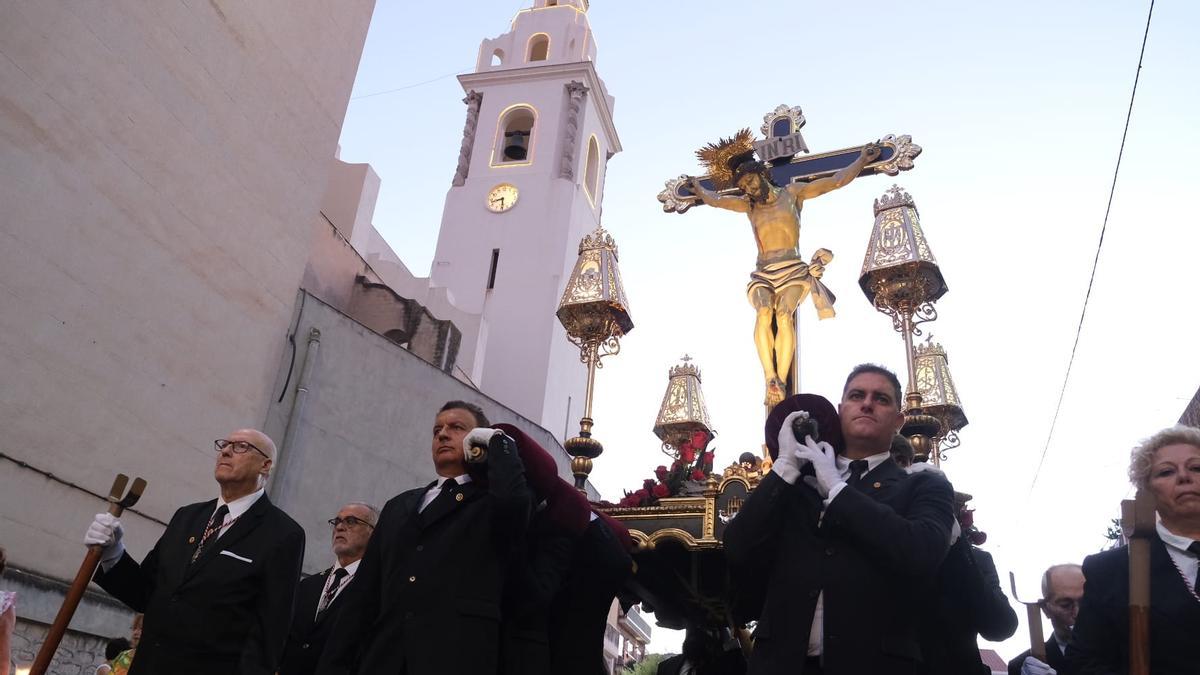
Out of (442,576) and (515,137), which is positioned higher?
(515,137)

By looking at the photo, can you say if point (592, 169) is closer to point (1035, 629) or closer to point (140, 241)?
point (140, 241)

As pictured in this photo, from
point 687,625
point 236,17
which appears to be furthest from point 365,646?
point 236,17

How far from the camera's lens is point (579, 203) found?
29.6 metres

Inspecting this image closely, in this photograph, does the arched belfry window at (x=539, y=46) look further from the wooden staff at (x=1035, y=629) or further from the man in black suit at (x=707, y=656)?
the wooden staff at (x=1035, y=629)

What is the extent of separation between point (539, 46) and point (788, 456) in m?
33.2

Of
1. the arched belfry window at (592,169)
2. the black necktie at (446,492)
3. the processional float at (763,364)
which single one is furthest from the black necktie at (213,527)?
the arched belfry window at (592,169)

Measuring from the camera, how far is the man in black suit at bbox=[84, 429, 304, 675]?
153 inches

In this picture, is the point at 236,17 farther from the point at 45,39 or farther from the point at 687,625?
the point at 687,625

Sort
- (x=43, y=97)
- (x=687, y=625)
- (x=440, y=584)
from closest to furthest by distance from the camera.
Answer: (x=440, y=584) < (x=687, y=625) < (x=43, y=97)

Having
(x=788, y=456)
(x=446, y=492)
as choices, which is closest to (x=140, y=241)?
(x=446, y=492)

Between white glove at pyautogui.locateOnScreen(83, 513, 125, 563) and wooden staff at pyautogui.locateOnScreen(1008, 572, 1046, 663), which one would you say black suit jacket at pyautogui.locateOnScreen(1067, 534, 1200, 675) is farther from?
white glove at pyautogui.locateOnScreen(83, 513, 125, 563)

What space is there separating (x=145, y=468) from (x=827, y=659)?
9.41 metres

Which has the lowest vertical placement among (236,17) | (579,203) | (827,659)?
(827,659)

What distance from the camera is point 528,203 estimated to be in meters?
29.1
